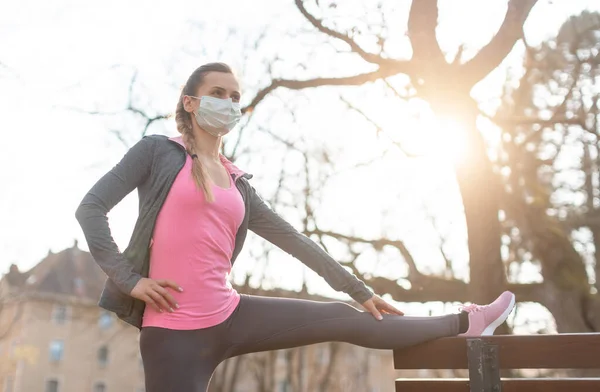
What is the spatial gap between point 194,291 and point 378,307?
89 cm

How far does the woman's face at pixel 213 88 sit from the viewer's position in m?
2.96

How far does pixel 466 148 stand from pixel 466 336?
531 centimetres

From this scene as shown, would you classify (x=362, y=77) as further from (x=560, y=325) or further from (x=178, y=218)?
(x=178, y=218)

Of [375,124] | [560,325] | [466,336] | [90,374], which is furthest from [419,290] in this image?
[90,374]

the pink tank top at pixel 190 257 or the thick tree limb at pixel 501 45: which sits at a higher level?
Answer: the thick tree limb at pixel 501 45

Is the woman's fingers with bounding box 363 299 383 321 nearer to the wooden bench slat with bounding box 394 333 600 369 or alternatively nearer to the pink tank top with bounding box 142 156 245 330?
the wooden bench slat with bounding box 394 333 600 369

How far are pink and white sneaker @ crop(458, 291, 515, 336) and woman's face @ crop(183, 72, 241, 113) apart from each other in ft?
4.97

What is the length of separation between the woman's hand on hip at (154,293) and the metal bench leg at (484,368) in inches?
49.1

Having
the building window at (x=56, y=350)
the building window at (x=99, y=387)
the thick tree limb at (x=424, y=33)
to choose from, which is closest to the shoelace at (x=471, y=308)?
the thick tree limb at (x=424, y=33)

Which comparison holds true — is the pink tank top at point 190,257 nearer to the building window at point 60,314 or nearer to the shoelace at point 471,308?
the shoelace at point 471,308

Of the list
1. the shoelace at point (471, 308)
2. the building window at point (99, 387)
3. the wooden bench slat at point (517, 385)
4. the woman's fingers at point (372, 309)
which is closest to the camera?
the wooden bench slat at point (517, 385)

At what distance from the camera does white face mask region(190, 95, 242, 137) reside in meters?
2.92

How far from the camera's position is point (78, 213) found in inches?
97.0

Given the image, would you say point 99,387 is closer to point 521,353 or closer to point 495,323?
point 495,323
